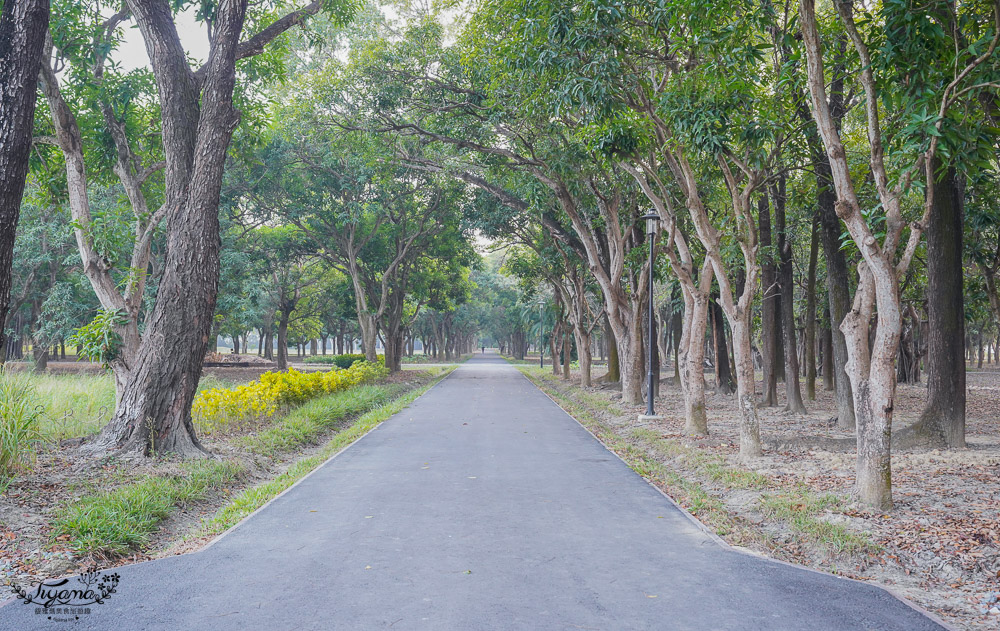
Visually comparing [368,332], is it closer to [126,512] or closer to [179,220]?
[179,220]

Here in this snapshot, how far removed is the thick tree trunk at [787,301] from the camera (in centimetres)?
1445

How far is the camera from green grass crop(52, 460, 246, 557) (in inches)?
201

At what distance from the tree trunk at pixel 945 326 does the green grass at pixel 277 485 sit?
8.63 meters

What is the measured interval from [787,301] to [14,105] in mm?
16115

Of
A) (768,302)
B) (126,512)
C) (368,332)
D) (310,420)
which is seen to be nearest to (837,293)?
(768,302)

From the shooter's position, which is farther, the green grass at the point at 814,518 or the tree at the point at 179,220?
the tree at the point at 179,220

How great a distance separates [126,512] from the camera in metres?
5.72

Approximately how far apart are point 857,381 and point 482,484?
4.38 metres

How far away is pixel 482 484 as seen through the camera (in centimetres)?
764

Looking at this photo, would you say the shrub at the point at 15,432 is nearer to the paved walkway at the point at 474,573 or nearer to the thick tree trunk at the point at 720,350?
the paved walkway at the point at 474,573

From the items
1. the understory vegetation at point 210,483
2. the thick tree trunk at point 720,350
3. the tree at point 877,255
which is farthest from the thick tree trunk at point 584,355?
the tree at point 877,255

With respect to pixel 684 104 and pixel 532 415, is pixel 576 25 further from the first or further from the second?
pixel 532 415

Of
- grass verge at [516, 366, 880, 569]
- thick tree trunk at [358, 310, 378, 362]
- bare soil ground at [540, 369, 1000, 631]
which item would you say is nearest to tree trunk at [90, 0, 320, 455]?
grass verge at [516, 366, 880, 569]

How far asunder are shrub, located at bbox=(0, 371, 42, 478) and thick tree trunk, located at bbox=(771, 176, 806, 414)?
14264 millimetres
